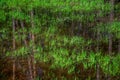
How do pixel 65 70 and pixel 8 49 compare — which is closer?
pixel 65 70

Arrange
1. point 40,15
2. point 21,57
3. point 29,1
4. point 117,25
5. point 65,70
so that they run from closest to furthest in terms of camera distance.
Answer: point 117,25 → point 29,1 → point 65,70 → point 21,57 → point 40,15

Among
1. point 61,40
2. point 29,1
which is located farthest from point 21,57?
point 29,1

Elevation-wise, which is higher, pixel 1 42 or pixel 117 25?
pixel 117 25

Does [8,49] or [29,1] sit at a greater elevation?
[29,1]

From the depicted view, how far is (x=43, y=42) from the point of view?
1351 centimetres

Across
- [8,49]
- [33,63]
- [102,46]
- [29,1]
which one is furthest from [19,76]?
[102,46]

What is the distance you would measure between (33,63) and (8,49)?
2021 millimetres

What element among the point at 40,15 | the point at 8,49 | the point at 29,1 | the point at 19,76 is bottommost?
the point at 19,76

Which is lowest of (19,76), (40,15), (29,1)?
(19,76)

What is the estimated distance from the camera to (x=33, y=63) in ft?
38.9

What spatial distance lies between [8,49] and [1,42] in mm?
769

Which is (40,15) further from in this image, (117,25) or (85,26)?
(117,25)

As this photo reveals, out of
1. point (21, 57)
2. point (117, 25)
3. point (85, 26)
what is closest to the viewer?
point (117, 25)

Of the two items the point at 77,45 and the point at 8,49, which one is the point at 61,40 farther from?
the point at 8,49
